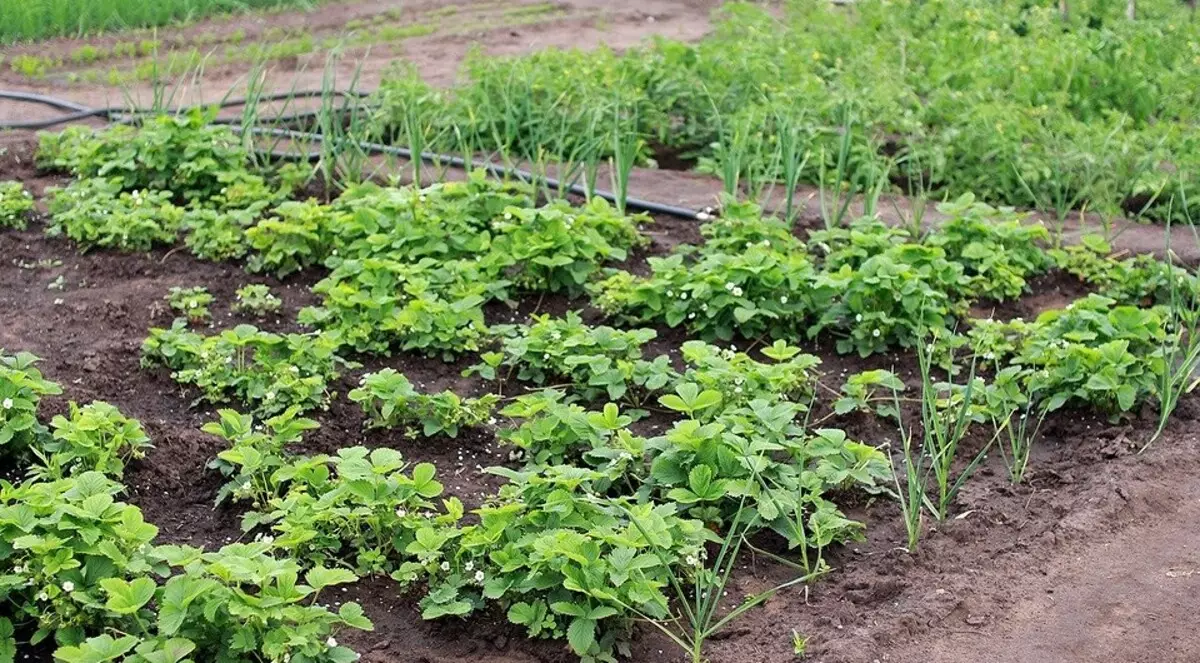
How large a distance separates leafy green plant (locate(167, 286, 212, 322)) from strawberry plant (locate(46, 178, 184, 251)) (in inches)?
23.5

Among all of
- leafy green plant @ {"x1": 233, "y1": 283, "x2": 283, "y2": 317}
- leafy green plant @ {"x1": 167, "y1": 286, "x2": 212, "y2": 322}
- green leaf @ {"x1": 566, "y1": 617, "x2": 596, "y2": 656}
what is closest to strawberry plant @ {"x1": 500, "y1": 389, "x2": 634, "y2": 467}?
green leaf @ {"x1": 566, "y1": 617, "x2": 596, "y2": 656}

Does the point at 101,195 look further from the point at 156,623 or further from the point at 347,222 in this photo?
the point at 156,623

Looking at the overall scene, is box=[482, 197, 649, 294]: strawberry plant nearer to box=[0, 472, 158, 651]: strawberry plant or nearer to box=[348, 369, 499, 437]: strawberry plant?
box=[348, 369, 499, 437]: strawberry plant

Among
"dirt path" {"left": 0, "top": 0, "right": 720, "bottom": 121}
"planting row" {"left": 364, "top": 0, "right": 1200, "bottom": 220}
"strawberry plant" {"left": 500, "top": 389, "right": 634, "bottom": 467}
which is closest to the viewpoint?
"strawberry plant" {"left": 500, "top": 389, "right": 634, "bottom": 467}

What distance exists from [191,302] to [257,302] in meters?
0.23

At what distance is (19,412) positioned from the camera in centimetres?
398

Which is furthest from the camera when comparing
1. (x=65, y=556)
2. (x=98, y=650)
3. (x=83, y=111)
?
(x=83, y=111)

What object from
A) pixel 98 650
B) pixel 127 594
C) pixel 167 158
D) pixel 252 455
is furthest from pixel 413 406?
pixel 167 158

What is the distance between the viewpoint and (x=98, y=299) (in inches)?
216

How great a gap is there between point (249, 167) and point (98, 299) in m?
1.52

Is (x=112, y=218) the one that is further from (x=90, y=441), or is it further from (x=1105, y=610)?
(x=1105, y=610)

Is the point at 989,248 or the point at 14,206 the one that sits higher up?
the point at 14,206

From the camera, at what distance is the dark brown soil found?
138 inches

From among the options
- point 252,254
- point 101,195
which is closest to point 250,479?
point 252,254
